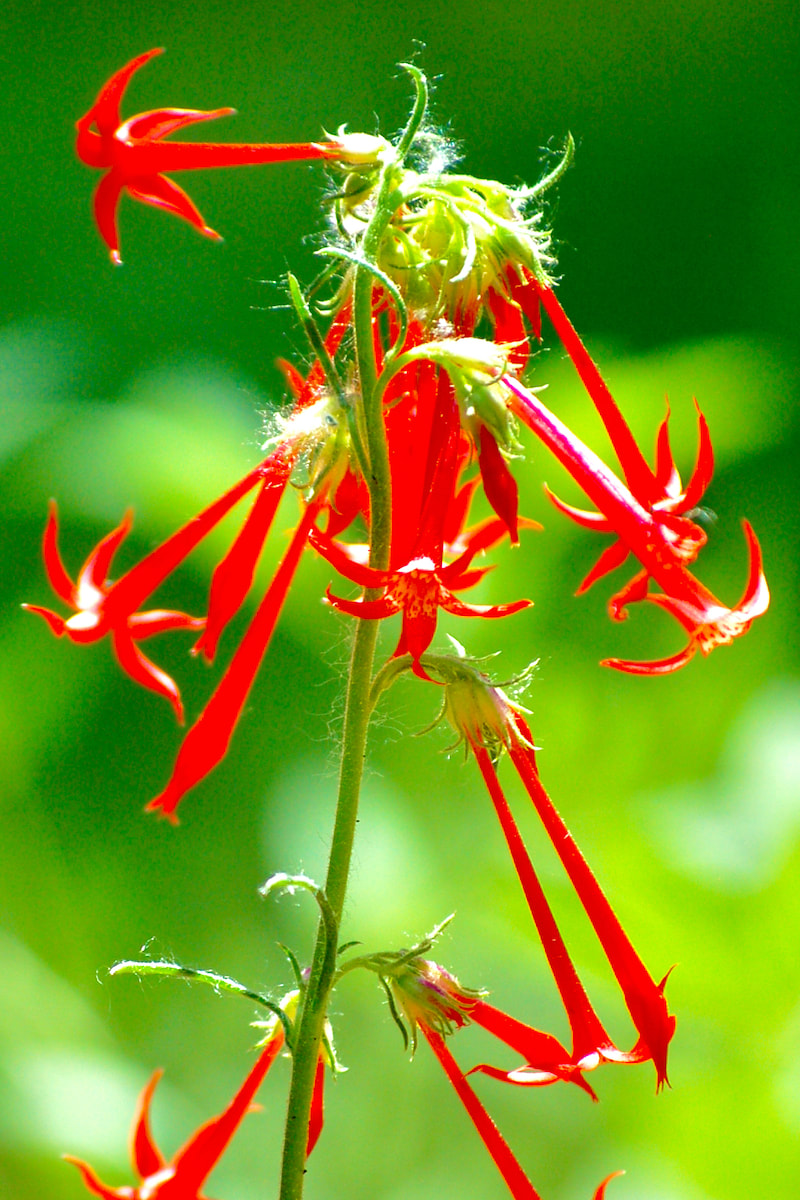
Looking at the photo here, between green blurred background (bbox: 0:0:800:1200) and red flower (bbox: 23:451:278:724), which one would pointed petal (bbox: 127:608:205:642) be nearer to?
red flower (bbox: 23:451:278:724)

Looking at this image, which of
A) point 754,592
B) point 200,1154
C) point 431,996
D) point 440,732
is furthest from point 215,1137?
point 440,732

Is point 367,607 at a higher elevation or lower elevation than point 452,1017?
higher

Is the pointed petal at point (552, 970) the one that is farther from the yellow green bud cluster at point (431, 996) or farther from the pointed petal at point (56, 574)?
the pointed petal at point (56, 574)

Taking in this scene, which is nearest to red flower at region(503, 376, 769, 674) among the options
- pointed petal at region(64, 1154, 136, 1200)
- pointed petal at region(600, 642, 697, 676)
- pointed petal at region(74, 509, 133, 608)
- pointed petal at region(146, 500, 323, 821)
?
pointed petal at region(600, 642, 697, 676)

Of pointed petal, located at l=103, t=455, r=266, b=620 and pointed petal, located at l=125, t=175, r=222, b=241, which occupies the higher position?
pointed petal, located at l=125, t=175, r=222, b=241

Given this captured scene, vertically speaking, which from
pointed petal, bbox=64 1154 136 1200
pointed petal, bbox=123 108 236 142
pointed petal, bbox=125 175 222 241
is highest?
pointed petal, bbox=123 108 236 142

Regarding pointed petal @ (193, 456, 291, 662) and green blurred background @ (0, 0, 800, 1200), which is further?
green blurred background @ (0, 0, 800, 1200)

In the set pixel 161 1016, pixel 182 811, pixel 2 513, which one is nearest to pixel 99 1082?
pixel 161 1016

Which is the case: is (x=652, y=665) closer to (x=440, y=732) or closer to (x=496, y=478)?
(x=496, y=478)
